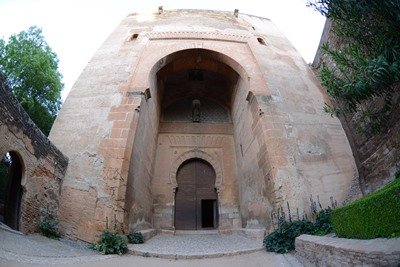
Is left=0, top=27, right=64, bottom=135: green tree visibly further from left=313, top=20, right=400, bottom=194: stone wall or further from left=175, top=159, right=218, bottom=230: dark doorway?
left=313, top=20, right=400, bottom=194: stone wall

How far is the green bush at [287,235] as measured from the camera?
565 centimetres

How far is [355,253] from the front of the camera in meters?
3.03

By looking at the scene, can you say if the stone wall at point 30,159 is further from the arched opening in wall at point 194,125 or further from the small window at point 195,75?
the small window at point 195,75

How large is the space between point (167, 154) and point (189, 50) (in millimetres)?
4287

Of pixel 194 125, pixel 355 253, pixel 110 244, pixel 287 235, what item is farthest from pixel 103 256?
pixel 194 125

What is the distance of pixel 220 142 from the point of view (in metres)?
11.7

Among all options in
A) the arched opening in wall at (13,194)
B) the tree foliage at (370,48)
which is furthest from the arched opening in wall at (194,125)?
the tree foliage at (370,48)

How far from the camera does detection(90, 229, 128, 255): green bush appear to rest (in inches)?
224

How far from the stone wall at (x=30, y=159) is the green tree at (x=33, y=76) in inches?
261

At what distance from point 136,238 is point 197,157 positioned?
204 inches

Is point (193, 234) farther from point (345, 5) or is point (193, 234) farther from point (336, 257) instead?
point (345, 5)

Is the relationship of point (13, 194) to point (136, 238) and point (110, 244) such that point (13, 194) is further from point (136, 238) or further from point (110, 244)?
point (136, 238)

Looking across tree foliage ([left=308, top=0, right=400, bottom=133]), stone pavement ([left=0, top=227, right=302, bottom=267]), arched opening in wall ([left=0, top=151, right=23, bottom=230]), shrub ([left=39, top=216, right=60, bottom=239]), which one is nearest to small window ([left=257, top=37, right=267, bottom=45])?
tree foliage ([left=308, top=0, right=400, bottom=133])

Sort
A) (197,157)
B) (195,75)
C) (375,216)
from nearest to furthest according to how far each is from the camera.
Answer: (375,216) < (197,157) < (195,75)
